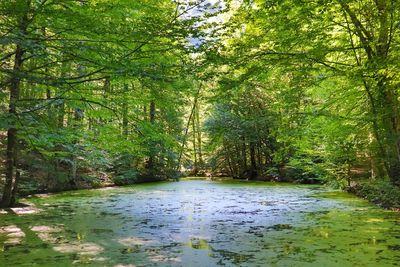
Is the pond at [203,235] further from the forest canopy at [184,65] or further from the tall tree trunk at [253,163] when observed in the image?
the tall tree trunk at [253,163]

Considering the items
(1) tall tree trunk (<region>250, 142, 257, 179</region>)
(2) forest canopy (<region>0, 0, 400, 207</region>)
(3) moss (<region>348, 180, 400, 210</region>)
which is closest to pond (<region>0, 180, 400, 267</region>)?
(3) moss (<region>348, 180, 400, 210</region>)

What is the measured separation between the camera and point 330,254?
3998 mm

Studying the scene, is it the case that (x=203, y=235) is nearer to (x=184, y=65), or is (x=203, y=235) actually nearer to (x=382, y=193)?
(x=184, y=65)

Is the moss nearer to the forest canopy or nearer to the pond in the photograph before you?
the forest canopy

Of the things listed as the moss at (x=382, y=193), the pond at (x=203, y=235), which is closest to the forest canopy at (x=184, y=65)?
the moss at (x=382, y=193)

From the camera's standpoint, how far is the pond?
384cm

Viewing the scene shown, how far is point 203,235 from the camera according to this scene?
5039mm

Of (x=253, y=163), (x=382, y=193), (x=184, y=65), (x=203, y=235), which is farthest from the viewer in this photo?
(x=253, y=163)

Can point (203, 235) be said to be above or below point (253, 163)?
below

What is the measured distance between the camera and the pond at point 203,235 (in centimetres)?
384

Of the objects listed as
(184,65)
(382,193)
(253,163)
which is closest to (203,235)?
(184,65)

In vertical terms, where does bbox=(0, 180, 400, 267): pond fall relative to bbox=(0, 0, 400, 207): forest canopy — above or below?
below

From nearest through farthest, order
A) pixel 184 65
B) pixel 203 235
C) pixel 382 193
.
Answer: pixel 203 235 < pixel 184 65 < pixel 382 193

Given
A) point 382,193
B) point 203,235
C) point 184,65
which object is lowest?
point 203,235
